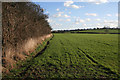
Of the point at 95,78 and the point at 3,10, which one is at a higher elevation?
the point at 3,10

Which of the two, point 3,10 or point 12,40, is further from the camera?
point 12,40

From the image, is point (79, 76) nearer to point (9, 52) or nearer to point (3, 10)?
point (9, 52)

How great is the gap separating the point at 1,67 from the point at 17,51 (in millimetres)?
3472

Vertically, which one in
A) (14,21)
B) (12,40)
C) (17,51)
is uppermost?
(14,21)

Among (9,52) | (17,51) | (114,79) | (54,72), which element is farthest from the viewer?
(17,51)

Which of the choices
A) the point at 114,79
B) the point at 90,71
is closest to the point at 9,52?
the point at 90,71

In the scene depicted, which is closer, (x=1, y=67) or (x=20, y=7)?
(x=1, y=67)

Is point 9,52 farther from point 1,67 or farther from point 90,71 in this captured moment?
point 90,71

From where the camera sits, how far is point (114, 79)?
23.7 feet

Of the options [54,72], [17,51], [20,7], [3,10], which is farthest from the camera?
[20,7]

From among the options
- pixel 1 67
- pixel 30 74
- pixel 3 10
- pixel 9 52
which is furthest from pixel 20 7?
pixel 30 74

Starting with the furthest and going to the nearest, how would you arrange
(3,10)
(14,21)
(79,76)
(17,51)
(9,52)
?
(17,51), (14,21), (9,52), (3,10), (79,76)

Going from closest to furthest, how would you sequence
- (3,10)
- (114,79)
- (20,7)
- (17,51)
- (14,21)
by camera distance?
(114,79) → (3,10) → (14,21) → (17,51) → (20,7)

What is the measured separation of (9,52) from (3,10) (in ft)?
11.3
